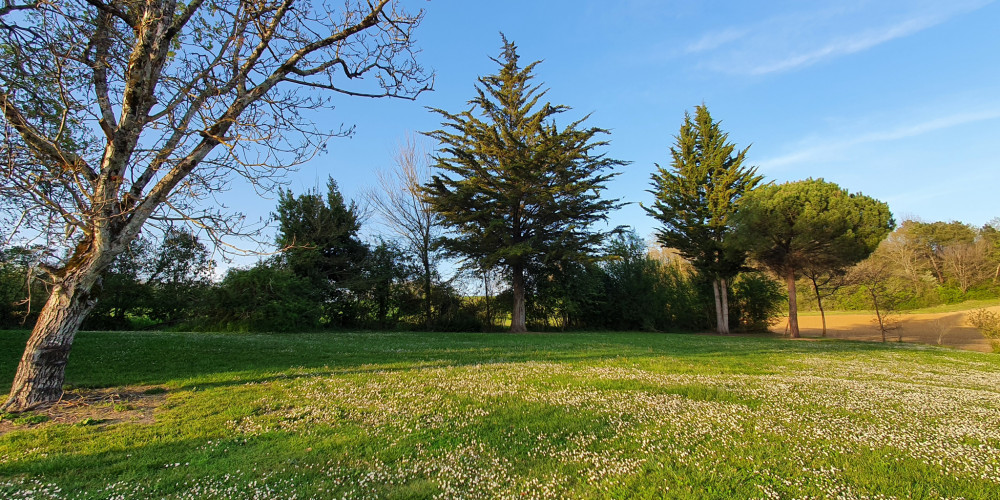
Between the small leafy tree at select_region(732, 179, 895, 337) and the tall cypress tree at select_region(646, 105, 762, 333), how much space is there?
6.30ft

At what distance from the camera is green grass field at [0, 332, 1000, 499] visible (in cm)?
309

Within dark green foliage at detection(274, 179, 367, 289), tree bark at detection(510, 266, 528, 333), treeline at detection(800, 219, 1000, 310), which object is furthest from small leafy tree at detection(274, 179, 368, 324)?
treeline at detection(800, 219, 1000, 310)

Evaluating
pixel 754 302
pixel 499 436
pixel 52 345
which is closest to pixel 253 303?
pixel 52 345

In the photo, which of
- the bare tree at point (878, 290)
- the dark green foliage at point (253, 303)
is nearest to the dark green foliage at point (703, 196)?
the bare tree at point (878, 290)

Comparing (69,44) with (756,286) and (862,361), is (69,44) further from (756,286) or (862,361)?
(756,286)

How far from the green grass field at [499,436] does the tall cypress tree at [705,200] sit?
65.3 feet

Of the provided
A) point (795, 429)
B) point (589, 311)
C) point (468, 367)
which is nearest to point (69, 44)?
point (468, 367)

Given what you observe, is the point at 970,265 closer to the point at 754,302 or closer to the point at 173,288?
the point at 754,302

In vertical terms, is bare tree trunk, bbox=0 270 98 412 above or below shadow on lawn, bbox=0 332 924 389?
above

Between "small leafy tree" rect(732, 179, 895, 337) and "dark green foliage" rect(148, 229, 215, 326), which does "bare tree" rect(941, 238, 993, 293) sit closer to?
"small leafy tree" rect(732, 179, 895, 337)

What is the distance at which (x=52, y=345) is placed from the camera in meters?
5.62

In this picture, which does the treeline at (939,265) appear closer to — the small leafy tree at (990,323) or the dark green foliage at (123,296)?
the small leafy tree at (990,323)

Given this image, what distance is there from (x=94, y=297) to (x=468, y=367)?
21.1 ft

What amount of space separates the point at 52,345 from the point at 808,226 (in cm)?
2835
